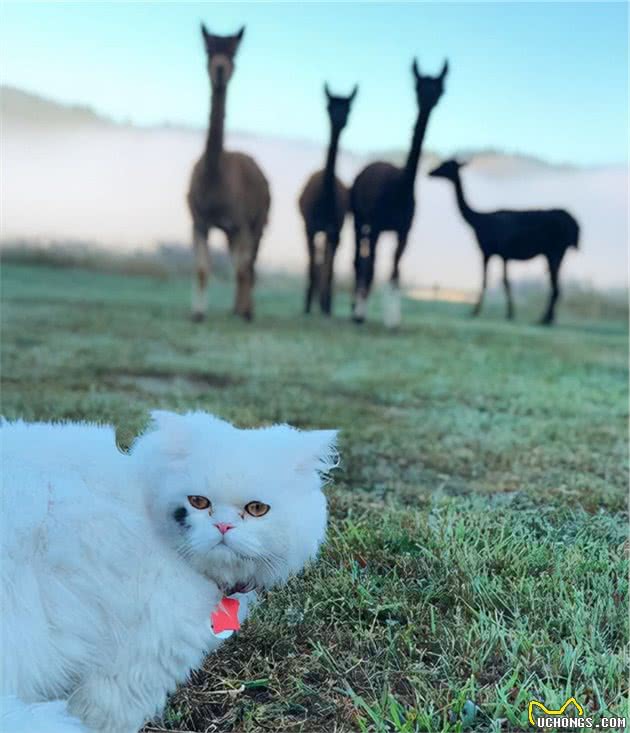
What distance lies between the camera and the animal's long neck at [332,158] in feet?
10.1

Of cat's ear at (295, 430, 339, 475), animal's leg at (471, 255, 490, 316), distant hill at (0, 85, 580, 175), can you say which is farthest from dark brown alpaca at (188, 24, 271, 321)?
cat's ear at (295, 430, 339, 475)

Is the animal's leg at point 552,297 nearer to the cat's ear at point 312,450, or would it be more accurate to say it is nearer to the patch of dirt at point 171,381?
the patch of dirt at point 171,381

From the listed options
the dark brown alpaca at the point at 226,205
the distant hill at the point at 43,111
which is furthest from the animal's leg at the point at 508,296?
the distant hill at the point at 43,111

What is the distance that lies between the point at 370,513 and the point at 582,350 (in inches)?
57.5

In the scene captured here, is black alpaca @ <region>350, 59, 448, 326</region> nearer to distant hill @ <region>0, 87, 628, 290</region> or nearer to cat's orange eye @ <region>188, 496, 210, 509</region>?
distant hill @ <region>0, 87, 628, 290</region>

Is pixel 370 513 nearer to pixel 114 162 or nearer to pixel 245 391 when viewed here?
pixel 245 391

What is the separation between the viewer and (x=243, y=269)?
10.5ft

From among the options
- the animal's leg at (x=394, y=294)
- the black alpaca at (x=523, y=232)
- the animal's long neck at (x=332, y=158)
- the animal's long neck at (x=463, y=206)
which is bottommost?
the animal's leg at (x=394, y=294)

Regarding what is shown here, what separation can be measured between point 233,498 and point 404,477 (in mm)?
1305

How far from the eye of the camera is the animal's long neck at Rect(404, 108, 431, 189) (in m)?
3.05

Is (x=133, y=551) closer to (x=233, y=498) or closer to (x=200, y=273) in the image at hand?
(x=233, y=498)

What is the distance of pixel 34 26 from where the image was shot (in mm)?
2934

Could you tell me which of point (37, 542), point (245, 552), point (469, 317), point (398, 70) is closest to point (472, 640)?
point (245, 552)

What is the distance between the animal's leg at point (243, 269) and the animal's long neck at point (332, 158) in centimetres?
35
